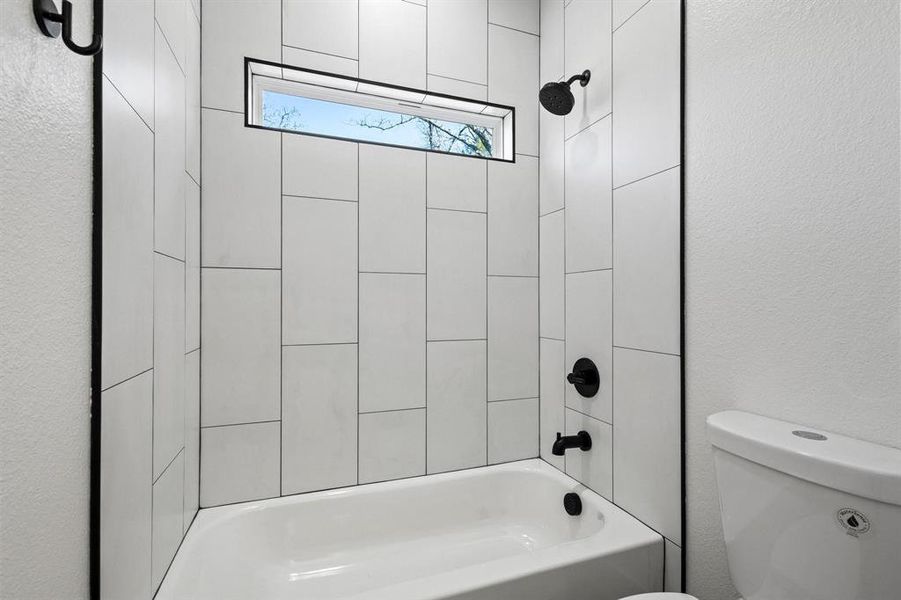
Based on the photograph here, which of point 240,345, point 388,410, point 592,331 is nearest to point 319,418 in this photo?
point 388,410

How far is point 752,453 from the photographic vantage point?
917mm

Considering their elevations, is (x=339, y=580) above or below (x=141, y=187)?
below

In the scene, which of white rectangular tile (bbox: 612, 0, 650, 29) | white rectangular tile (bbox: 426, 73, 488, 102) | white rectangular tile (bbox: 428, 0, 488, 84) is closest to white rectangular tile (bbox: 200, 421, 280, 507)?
white rectangular tile (bbox: 426, 73, 488, 102)

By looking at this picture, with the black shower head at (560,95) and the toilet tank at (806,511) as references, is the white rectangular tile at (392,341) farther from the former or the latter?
the toilet tank at (806,511)

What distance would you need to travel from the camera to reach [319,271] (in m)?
1.67

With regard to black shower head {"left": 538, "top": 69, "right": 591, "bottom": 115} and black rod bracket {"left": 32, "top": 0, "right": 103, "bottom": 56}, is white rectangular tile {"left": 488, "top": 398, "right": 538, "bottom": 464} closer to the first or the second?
black shower head {"left": 538, "top": 69, "right": 591, "bottom": 115}

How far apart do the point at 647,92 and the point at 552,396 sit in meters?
1.24

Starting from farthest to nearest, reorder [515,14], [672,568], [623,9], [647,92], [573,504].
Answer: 1. [515,14]
2. [573,504]
3. [623,9]
4. [647,92]
5. [672,568]

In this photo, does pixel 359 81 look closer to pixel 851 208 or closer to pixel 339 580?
pixel 851 208

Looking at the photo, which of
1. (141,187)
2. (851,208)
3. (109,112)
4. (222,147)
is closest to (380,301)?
(222,147)

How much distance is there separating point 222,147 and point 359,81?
1.97ft

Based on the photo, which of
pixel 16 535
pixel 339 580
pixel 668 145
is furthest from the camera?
pixel 339 580

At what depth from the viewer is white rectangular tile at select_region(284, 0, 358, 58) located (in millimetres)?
1643

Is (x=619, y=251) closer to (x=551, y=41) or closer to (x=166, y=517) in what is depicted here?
(x=551, y=41)
